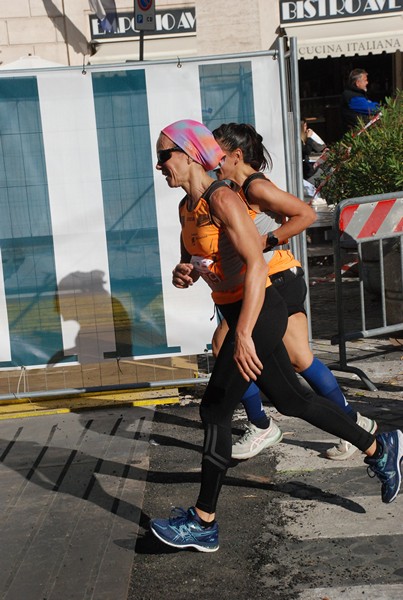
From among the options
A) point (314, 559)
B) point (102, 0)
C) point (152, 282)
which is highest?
point (102, 0)

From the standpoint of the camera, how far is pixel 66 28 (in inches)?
753

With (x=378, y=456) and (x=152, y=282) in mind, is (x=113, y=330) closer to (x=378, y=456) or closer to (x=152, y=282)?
(x=152, y=282)

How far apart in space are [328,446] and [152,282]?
1.79 m

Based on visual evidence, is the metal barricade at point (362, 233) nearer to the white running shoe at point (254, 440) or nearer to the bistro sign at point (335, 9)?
the white running shoe at point (254, 440)

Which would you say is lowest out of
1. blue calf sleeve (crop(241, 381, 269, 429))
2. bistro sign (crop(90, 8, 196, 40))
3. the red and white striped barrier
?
blue calf sleeve (crop(241, 381, 269, 429))

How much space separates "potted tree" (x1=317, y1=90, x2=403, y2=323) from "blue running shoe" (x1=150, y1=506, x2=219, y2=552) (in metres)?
4.25

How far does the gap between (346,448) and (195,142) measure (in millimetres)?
2143

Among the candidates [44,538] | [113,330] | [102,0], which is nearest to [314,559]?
[44,538]

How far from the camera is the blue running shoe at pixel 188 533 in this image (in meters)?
4.66

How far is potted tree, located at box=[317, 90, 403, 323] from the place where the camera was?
8.73 metres

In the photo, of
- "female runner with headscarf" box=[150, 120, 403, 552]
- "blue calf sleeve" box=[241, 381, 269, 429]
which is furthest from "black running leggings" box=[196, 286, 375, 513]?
"blue calf sleeve" box=[241, 381, 269, 429]

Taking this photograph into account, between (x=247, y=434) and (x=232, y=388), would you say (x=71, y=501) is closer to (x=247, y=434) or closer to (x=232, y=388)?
(x=247, y=434)

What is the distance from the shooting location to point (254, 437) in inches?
237

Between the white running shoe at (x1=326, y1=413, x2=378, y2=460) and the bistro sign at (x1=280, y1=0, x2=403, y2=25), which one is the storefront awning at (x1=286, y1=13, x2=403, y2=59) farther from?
the white running shoe at (x1=326, y1=413, x2=378, y2=460)
